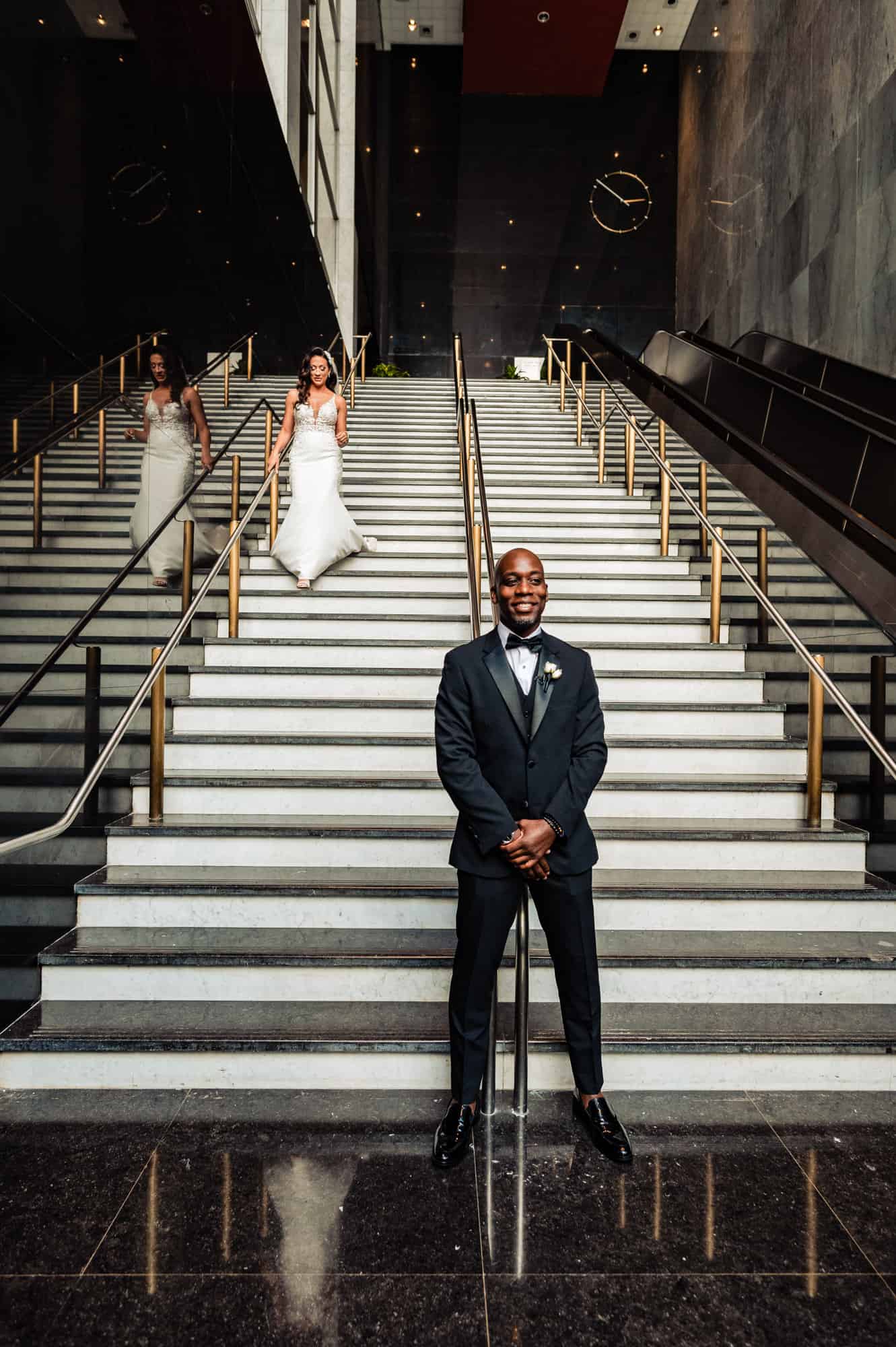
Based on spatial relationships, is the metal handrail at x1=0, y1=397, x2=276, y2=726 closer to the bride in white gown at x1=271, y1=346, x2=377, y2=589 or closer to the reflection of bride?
the bride in white gown at x1=271, y1=346, x2=377, y2=589

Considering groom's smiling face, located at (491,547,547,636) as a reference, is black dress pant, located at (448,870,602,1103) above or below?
below

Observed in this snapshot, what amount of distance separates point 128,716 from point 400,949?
5.30 feet

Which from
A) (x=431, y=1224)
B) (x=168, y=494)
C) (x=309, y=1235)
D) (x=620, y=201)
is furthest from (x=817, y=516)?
(x=620, y=201)

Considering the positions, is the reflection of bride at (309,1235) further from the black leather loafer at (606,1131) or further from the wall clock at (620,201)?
the wall clock at (620,201)

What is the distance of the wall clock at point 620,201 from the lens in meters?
20.5

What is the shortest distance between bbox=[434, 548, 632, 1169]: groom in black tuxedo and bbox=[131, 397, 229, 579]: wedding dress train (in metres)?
2.92

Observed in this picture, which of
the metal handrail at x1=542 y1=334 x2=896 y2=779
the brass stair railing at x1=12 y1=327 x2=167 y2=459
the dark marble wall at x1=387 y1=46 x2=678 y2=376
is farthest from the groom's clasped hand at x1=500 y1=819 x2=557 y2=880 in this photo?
the dark marble wall at x1=387 y1=46 x2=678 y2=376

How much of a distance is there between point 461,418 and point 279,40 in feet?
25.7

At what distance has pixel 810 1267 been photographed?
2.44m

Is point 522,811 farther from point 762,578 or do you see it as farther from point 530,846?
point 762,578

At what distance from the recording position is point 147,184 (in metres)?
6.96

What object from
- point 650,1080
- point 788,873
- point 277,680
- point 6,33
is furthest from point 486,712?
point 6,33

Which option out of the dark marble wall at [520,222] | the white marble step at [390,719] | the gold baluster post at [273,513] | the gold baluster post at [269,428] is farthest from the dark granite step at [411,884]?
the dark marble wall at [520,222]

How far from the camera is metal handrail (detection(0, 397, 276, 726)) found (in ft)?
12.0
